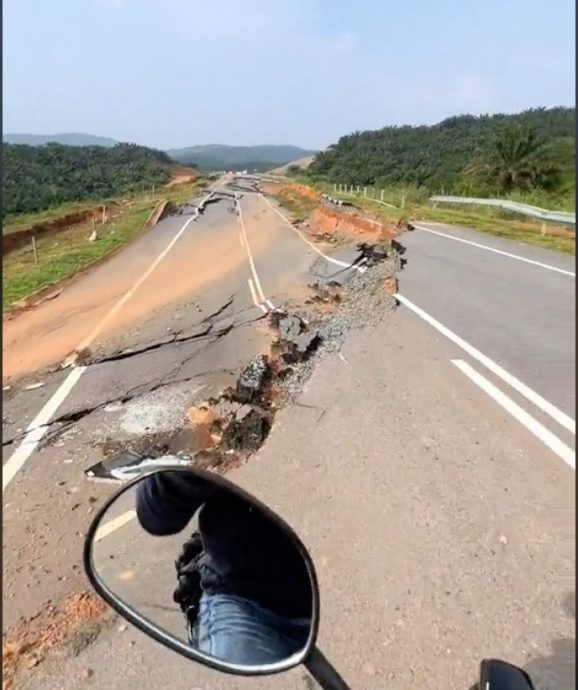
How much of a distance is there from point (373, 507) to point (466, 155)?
41.6 meters

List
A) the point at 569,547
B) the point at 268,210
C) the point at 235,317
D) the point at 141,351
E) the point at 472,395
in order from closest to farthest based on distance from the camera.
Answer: the point at 569,547, the point at 472,395, the point at 141,351, the point at 235,317, the point at 268,210

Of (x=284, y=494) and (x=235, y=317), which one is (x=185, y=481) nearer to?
(x=284, y=494)

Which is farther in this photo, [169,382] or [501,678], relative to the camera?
[169,382]

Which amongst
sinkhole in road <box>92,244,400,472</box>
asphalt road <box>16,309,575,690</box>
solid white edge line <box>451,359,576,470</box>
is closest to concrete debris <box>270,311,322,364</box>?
sinkhole in road <box>92,244,400,472</box>

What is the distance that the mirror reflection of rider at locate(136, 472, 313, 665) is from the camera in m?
1.18

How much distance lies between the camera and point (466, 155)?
41438mm

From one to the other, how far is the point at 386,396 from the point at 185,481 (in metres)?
4.19

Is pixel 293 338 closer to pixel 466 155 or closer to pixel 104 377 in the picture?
pixel 104 377

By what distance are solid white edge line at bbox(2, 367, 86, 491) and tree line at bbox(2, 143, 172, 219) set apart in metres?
40.5

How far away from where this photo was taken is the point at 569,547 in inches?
122

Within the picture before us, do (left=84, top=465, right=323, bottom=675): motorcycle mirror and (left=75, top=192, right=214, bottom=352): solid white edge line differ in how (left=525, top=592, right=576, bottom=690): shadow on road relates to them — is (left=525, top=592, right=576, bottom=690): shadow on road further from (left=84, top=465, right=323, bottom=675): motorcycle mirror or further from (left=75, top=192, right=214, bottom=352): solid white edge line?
(left=75, top=192, right=214, bottom=352): solid white edge line

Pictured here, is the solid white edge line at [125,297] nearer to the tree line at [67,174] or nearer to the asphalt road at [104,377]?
the asphalt road at [104,377]

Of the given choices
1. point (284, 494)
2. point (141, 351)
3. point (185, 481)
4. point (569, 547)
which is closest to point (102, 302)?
point (141, 351)

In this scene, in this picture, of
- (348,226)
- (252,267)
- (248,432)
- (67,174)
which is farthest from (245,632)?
(67,174)
